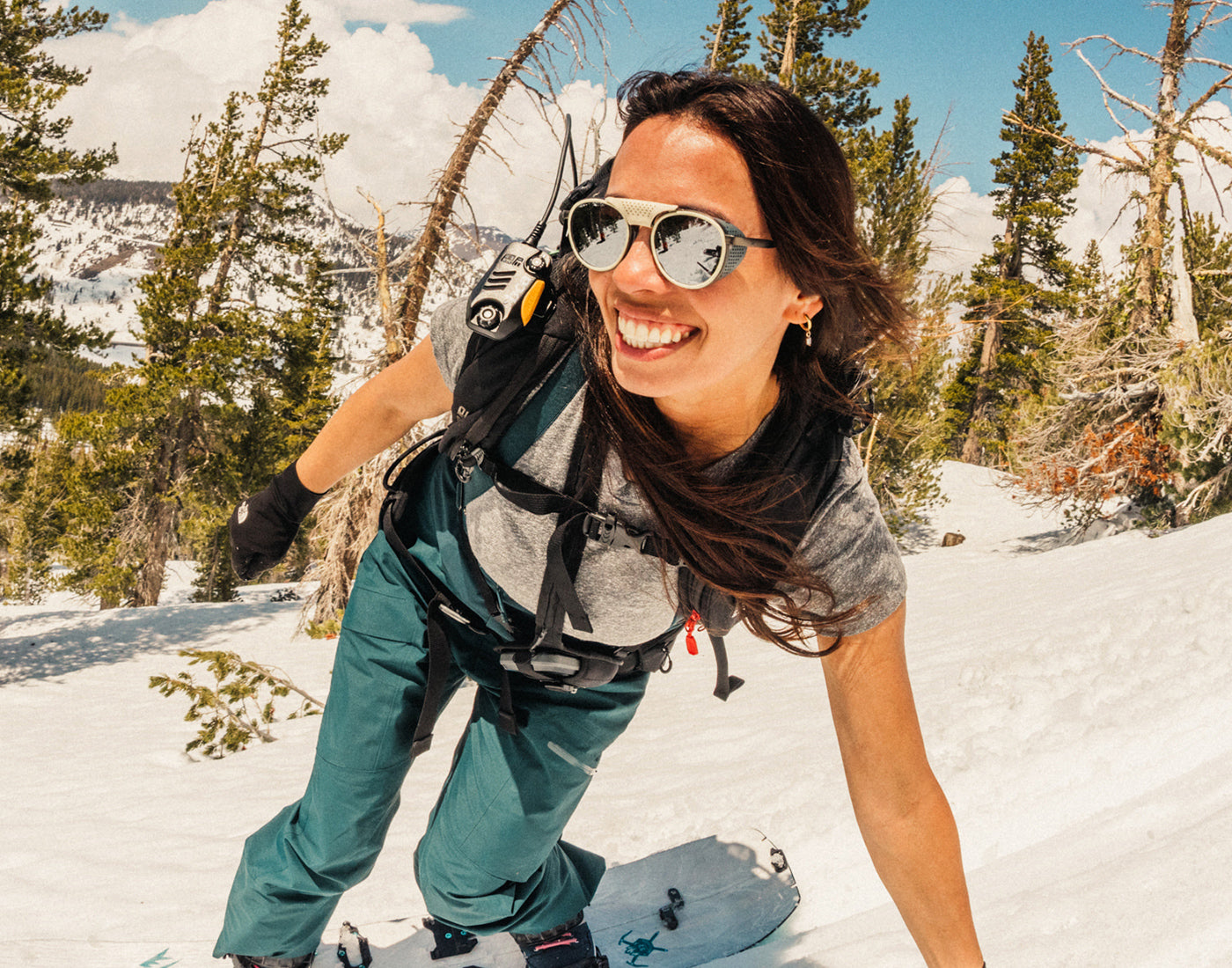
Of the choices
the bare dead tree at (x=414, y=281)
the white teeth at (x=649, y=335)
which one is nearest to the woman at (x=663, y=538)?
the white teeth at (x=649, y=335)

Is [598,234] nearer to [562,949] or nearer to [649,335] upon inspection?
[649,335]

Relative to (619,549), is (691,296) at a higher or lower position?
higher

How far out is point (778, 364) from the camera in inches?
59.9

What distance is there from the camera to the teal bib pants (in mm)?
1781

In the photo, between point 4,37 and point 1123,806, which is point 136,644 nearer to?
point 4,37

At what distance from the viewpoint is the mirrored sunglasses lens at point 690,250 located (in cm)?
125

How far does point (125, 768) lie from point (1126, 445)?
12.5m

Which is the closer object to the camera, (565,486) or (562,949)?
(565,486)

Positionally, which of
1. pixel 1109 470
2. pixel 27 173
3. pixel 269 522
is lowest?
pixel 1109 470

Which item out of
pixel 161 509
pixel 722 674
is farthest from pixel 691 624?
pixel 161 509

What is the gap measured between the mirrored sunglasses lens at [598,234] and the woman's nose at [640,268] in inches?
0.8

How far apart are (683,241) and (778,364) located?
0.37 metres

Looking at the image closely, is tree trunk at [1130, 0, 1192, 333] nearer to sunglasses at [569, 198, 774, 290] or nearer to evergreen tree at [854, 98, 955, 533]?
evergreen tree at [854, 98, 955, 533]

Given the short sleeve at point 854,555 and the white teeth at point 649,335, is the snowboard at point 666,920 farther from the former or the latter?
the white teeth at point 649,335
